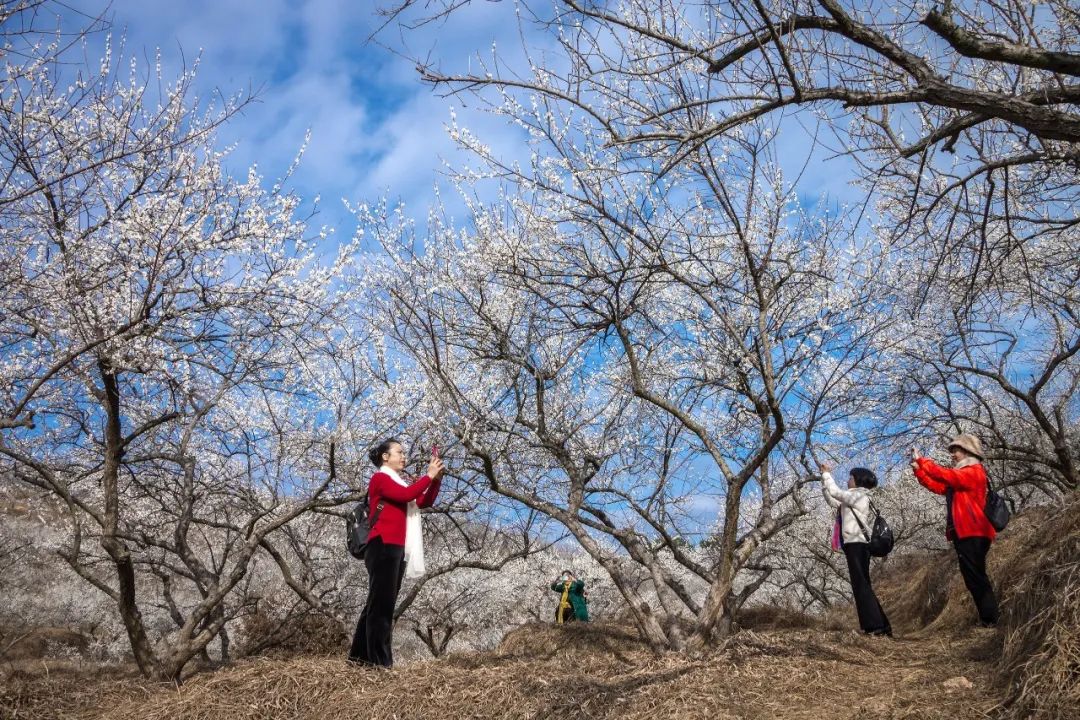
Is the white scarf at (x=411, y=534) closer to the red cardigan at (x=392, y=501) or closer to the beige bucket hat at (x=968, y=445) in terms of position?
the red cardigan at (x=392, y=501)

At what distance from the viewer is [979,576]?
6.07 metres

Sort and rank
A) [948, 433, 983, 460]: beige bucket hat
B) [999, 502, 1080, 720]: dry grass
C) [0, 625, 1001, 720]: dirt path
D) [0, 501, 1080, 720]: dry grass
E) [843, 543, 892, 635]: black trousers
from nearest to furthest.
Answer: [999, 502, 1080, 720]: dry grass < [0, 501, 1080, 720]: dry grass < [0, 625, 1001, 720]: dirt path < [948, 433, 983, 460]: beige bucket hat < [843, 543, 892, 635]: black trousers

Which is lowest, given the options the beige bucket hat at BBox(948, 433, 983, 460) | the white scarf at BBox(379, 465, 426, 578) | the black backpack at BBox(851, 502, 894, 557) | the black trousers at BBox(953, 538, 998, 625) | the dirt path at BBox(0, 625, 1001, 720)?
the dirt path at BBox(0, 625, 1001, 720)

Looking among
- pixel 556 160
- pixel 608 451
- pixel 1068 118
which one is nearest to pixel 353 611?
pixel 608 451

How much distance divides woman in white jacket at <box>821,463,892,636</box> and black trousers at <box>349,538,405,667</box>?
3659mm

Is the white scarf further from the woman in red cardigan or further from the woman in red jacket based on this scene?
the woman in red jacket

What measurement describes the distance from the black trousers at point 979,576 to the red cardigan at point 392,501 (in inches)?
164

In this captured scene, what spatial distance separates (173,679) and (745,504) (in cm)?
1414

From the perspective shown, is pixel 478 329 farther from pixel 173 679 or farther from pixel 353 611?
pixel 353 611

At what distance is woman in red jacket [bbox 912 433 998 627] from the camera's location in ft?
19.9

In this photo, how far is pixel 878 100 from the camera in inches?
148

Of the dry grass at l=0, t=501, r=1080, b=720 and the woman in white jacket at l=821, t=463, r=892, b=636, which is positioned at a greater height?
the woman in white jacket at l=821, t=463, r=892, b=636

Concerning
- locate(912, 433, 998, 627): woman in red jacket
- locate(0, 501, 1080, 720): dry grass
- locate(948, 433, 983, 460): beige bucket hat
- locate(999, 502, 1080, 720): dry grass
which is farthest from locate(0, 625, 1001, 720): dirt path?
locate(948, 433, 983, 460): beige bucket hat

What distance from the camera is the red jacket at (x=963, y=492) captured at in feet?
20.0
